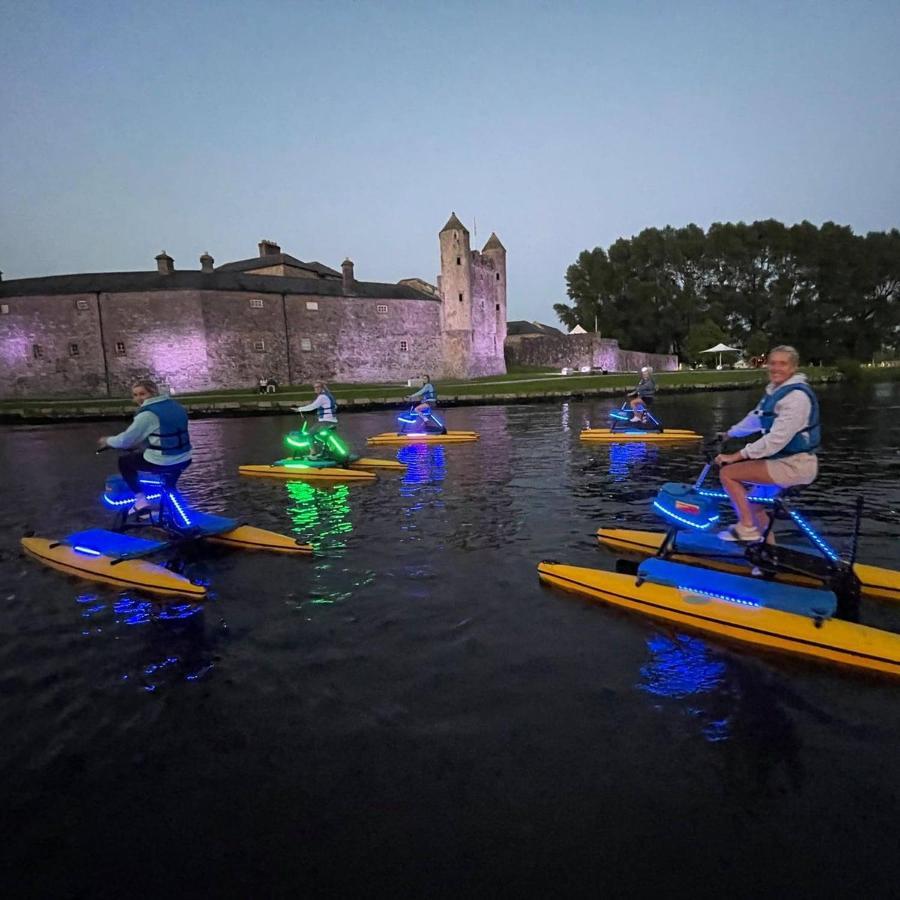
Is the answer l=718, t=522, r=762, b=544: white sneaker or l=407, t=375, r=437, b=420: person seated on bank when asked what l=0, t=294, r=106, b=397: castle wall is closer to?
l=407, t=375, r=437, b=420: person seated on bank

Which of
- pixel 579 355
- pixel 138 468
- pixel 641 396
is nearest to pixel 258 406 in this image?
pixel 641 396

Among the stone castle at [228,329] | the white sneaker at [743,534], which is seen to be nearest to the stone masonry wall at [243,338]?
the stone castle at [228,329]

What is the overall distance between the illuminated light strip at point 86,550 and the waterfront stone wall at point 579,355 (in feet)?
200

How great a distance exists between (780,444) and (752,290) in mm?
82745

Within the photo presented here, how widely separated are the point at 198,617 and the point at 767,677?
5.43 m

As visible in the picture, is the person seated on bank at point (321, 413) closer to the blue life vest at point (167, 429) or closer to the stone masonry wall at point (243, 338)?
the blue life vest at point (167, 429)

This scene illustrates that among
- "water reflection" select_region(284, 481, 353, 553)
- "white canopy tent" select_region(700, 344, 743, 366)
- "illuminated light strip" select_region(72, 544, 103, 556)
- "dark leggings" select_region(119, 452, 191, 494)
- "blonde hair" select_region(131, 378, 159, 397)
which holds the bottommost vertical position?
"water reflection" select_region(284, 481, 353, 553)

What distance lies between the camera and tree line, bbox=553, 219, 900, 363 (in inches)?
2859

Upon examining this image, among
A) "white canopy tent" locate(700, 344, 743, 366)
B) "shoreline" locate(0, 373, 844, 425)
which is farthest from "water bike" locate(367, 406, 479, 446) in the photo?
"white canopy tent" locate(700, 344, 743, 366)

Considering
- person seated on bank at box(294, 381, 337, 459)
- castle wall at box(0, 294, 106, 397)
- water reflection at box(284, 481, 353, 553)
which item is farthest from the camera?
castle wall at box(0, 294, 106, 397)

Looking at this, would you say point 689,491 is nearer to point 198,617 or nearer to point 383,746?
point 383,746

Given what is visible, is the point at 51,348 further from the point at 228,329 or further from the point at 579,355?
the point at 579,355

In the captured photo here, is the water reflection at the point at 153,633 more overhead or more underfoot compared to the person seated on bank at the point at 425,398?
more underfoot

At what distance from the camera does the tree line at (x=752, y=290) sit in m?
72.6
